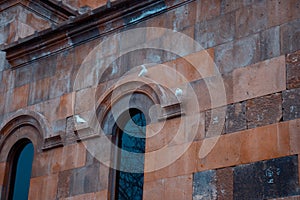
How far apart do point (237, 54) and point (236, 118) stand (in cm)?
107

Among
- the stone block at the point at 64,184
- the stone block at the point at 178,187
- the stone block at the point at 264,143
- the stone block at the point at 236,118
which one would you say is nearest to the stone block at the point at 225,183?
the stone block at the point at 264,143

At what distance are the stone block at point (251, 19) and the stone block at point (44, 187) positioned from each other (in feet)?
14.6

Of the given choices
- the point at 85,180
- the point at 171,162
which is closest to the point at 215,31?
the point at 171,162

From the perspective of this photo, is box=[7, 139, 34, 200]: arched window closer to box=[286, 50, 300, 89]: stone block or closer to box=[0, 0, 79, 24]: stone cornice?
box=[0, 0, 79, 24]: stone cornice

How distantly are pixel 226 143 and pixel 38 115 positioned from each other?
15.1ft

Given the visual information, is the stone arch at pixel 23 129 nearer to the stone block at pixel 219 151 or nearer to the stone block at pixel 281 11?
the stone block at pixel 219 151

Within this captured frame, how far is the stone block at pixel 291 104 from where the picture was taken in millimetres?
11562

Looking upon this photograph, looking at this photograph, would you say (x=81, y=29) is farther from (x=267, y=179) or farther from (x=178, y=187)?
(x=267, y=179)

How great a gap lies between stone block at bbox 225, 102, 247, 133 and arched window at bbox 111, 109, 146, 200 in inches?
76.4

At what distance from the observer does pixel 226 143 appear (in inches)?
479

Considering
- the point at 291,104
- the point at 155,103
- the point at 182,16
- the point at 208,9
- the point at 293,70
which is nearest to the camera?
the point at 291,104

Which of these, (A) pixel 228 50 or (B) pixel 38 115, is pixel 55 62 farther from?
(A) pixel 228 50

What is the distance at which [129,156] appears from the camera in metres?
13.9

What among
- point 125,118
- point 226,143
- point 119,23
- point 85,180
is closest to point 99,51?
point 119,23
